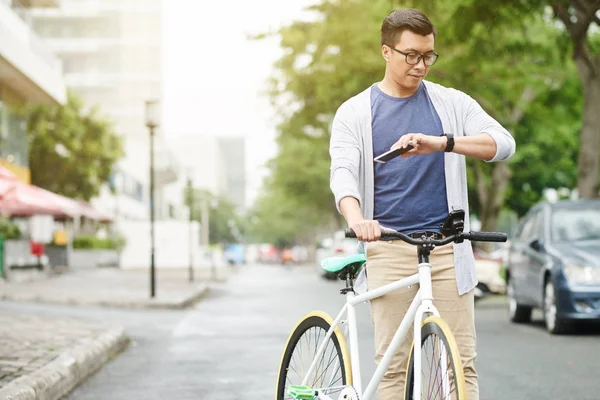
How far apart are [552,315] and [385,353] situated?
27.9ft

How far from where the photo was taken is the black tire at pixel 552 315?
12.0 meters

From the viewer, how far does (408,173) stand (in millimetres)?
4176

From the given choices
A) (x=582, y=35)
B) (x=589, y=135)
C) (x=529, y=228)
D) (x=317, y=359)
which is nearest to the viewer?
(x=317, y=359)

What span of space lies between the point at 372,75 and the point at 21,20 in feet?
48.3

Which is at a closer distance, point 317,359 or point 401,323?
point 401,323

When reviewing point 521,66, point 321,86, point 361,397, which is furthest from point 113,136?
point 361,397

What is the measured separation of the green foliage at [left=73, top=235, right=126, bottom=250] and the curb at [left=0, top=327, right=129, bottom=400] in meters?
A: 35.3

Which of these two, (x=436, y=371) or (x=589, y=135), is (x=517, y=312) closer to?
(x=589, y=135)

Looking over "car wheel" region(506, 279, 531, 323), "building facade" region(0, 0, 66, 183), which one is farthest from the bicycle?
"building facade" region(0, 0, 66, 183)

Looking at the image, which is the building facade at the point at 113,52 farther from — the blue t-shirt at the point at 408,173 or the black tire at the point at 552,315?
the blue t-shirt at the point at 408,173

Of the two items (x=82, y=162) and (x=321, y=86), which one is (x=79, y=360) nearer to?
(x=321, y=86)

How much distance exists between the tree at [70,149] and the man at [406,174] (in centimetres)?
4118

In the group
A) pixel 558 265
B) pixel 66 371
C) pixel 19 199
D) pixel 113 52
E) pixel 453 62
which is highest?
pixel 113 52

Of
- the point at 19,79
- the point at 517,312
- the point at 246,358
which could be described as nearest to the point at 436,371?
the point at 246,358
